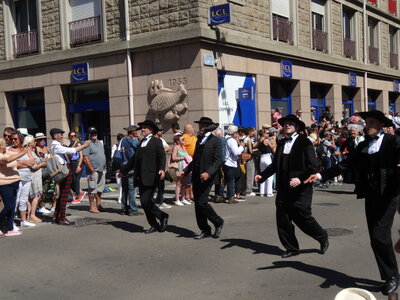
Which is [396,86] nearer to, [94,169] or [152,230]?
[94,169]

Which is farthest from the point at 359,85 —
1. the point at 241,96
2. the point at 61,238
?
the point at 61,238

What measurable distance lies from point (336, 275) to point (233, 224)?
3427mm

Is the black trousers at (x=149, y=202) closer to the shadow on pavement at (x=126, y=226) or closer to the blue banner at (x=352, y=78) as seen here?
the shadow on pavement at (x=126, y=226)

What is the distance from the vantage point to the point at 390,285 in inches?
196

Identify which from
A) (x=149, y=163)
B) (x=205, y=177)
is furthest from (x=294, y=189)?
(x=149, y=163)

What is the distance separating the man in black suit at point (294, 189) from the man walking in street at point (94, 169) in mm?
5346

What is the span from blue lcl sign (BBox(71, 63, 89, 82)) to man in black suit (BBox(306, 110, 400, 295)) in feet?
44.7

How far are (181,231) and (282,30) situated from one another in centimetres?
1255

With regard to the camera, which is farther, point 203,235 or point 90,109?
point 90,109

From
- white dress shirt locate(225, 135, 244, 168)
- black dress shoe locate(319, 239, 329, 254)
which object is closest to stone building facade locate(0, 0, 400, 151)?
white dress shirt locate(225, 135, 244, 168)

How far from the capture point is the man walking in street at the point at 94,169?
10.8 metres

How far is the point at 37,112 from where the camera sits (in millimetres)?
19797

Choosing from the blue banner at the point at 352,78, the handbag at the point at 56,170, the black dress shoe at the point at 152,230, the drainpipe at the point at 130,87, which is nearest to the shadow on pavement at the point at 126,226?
the black dress shoe at the point at 152,230

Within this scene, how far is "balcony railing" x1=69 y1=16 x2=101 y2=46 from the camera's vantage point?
57.4 ft
